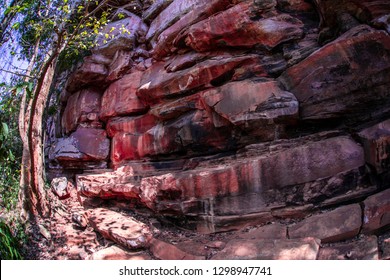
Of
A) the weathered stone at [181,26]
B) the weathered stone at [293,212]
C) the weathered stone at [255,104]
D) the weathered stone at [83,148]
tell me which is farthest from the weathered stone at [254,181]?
the weathered stone at [181,26]

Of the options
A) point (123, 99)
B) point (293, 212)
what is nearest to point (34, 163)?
point (123, 99)

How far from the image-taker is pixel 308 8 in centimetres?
766

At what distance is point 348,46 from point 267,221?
14.9 ft

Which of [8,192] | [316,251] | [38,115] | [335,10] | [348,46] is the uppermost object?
[335,10]

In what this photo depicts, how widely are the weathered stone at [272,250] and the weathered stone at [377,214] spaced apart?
1029 millimetres

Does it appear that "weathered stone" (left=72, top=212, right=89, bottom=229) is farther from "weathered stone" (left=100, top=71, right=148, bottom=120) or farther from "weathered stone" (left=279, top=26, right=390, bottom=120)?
"weathered stone" (left=279, top=26, right=390, bottom=120)

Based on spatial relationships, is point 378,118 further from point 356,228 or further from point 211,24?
point 211,24

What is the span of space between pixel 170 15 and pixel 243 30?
3.98 m

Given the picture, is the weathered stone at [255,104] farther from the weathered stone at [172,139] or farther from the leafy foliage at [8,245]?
the leafy foliage at [8,245]

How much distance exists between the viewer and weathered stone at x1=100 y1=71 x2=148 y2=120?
992cm

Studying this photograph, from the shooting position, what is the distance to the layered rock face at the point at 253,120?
5.63 metres

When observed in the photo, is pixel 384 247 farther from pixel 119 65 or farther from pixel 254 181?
pixel 119 65

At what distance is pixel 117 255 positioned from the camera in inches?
219

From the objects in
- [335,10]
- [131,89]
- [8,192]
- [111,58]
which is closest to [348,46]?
[335,10]
